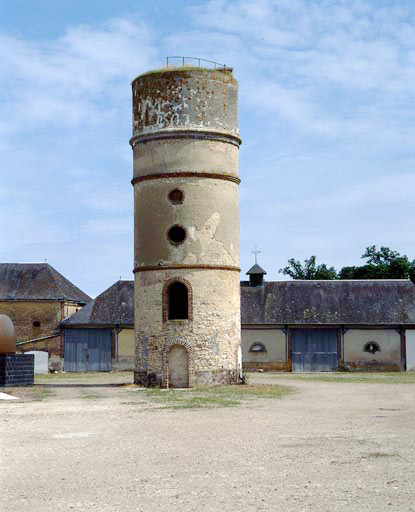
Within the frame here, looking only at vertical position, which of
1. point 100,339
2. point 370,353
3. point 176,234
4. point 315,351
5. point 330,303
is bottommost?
point 370,353

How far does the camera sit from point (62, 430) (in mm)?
13109

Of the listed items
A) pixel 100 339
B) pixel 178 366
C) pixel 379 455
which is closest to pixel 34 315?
pixel 100 339

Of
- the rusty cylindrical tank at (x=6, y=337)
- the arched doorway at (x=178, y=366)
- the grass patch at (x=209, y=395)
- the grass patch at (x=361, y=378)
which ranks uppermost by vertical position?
the rusty cylindrical tank at (x=6, y=337)

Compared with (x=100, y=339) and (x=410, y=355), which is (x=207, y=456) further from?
(x=100, y=339)

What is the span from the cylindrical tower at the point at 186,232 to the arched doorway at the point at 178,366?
32 mm

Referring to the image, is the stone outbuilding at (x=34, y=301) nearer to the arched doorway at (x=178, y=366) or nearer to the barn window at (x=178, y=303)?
the barn window at (x=178, y=303)

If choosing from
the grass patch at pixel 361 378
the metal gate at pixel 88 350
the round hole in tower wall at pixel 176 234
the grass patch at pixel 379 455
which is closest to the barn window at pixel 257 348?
the grass patch at pixel 361 378

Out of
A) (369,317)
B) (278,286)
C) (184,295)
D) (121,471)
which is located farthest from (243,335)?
(121,471)

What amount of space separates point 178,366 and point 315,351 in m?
Result: 15.5

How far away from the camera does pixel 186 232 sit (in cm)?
2364

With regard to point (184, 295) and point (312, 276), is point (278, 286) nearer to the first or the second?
point (184, 295)

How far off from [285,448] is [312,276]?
2088 inches

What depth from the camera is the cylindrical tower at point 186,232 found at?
2345 cm

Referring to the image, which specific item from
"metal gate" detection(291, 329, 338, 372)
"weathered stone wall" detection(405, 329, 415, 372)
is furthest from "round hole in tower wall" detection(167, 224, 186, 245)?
"weathered stone wall" detection(405, 329, 415, 372)
